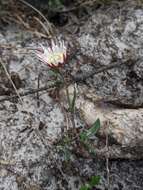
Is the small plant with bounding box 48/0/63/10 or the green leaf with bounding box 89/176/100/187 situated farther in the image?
the small plant with bounding box 48/0/63/10

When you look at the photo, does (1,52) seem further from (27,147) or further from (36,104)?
(27,147)

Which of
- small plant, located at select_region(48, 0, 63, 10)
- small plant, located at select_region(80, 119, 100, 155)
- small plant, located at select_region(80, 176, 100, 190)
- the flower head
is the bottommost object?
small plant, located at select_region(80, 176, 100, 190)

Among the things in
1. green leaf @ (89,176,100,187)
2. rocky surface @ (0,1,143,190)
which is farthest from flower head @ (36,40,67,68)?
green leaf @ (89,176,100,187)

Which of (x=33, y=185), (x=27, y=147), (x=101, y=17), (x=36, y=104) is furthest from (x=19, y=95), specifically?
(x=101, y=17)

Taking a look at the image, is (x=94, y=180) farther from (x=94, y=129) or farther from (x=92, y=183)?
(x=94, y=129)

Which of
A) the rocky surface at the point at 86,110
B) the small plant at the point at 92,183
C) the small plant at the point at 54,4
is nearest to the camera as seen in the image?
the small plant at the point at 92,183

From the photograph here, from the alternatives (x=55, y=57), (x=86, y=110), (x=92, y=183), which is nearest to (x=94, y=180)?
(x=92, y=183)

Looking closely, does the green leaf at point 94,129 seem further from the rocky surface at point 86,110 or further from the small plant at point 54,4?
the small plant at point 54,4

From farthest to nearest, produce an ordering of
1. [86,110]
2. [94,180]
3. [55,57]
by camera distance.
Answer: [86,110] < [55,57] < [94,180]

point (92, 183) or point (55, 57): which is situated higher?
point (55, 57)

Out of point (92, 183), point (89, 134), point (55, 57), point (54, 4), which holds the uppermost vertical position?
point (54, 4)

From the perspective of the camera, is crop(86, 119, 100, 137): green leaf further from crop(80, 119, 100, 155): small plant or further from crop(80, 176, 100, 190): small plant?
crop(80, 176, 100, 190): small plant

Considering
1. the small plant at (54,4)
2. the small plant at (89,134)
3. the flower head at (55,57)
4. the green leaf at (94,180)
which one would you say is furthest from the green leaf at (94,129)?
the small plant at (54,4)
